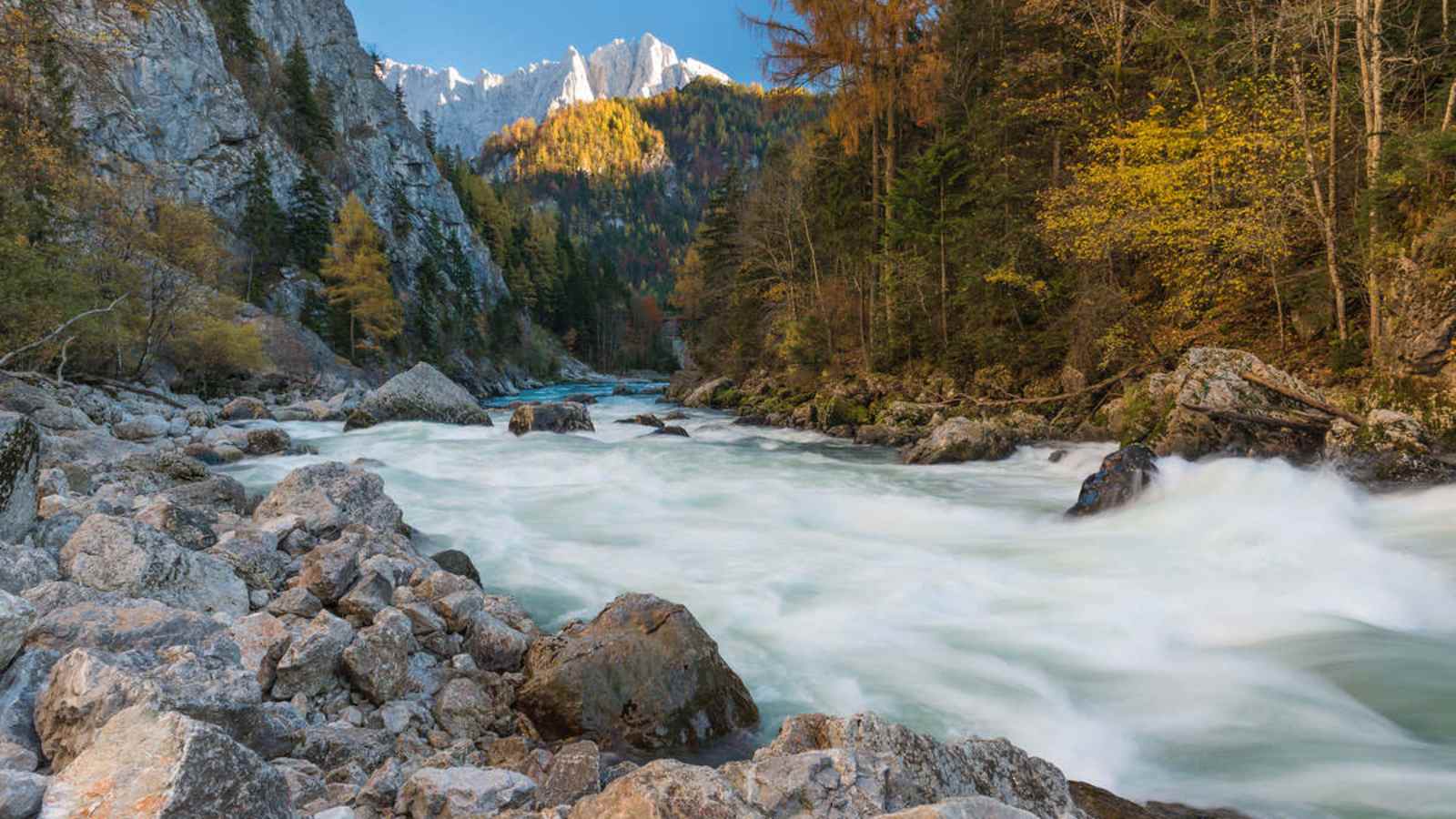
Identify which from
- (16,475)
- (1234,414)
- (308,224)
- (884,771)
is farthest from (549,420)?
(308,224)

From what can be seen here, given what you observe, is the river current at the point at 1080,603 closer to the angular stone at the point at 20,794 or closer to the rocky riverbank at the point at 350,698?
the rocky riverbank at the point at 350,698

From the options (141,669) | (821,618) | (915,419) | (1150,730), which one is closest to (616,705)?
(141,669)

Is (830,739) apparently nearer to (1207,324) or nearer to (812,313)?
(1207,324)

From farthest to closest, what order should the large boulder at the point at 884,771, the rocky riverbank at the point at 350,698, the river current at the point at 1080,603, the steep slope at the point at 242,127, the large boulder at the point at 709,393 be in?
the steep slope at the point at 242,127 → the large boulder at the point at 709,393 → the river current at the point at 1080,603 → the large boulder at the point at 884,771 → the rocky riverbank at the point at 350,698

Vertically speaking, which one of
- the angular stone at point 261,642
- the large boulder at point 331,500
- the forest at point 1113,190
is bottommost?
the angular stone at point 261,642

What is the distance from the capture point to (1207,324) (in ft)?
48.3

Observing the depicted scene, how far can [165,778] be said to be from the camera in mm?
1802

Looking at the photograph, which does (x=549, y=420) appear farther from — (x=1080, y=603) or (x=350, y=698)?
(x=350, y=698)

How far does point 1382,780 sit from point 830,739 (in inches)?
134

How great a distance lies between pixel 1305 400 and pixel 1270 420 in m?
0.59

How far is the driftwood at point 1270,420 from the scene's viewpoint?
9773 mm

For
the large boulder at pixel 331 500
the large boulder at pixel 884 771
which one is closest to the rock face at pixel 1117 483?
the large boulder at pixel 884 771

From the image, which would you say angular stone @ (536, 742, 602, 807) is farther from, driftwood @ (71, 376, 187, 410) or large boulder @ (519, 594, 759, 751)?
driftwood @ (71, 376, 187, 410)

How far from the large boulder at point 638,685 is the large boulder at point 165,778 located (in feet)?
6.86
